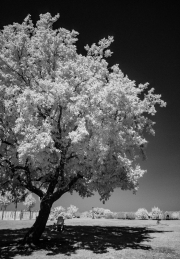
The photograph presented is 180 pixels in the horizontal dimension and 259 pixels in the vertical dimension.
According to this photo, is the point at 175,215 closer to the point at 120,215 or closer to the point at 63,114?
the point at 120,215

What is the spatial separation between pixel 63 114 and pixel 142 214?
34679 mm

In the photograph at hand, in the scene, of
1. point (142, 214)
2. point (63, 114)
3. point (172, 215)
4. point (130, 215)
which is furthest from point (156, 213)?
point (63, 114)

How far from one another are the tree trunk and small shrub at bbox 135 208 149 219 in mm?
30680

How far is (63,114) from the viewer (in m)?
11.3

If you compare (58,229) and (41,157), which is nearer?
(41,157)

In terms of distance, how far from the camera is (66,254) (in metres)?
10.1

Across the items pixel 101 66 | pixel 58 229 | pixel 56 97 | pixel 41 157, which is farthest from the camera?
pixel 58 229

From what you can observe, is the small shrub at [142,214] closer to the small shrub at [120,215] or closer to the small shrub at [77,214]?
the small shrub at [120,215]

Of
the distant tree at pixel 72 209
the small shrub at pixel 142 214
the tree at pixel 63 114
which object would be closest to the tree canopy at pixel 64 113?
the tree at pixel 63 114

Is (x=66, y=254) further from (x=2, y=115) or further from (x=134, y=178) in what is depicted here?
(x=2, y=115)

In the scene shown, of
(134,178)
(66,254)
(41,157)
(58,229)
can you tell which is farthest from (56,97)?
(58,229)

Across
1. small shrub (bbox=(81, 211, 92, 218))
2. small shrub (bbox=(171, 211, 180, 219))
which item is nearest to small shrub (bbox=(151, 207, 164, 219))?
small shrub (bbox=(171, 211, 180, 219))

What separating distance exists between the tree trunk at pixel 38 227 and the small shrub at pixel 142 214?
30.7 m

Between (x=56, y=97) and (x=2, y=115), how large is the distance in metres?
4.19
